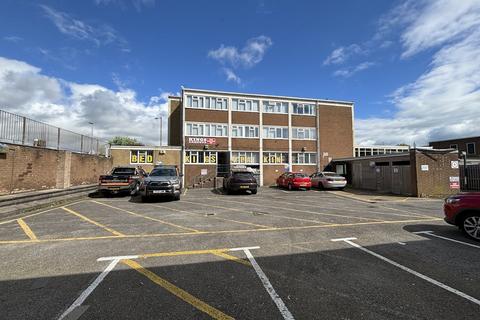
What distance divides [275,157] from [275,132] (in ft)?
9.73

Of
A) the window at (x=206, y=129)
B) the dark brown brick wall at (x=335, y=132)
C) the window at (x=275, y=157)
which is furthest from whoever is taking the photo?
the dark brown brick wall at (x=335, y=132)

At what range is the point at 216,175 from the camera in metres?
27.4

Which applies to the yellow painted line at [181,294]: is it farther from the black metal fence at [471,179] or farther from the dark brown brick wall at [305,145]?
the dark brown brick wall at [305,145]

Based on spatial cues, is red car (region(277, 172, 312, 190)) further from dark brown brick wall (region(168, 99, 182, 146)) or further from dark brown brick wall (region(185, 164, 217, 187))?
dark brown brick wall (region(168, 99, 182, 146))

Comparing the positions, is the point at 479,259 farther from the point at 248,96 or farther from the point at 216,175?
the point at 248,96

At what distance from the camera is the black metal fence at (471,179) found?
20.4 meters

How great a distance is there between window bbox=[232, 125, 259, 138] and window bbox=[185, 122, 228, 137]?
41.8 inches

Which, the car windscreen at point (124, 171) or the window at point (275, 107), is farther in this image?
the window at point (275, 107)

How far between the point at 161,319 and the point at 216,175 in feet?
80.5

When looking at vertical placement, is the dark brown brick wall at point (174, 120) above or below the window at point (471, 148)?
above

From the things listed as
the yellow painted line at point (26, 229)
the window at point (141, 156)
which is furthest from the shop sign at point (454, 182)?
the window at point (141, 156)

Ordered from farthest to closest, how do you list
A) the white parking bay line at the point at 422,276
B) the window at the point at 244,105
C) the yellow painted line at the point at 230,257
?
the window at the point at 244,105 < the yellow painted line at the point at 230,257 < the white parking bay line at the point at 422,276

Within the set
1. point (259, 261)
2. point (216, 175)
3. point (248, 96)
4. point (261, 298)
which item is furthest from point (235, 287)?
point (248, 96)

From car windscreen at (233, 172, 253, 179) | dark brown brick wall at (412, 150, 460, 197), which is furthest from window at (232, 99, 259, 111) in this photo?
dark brown brick wall at (412, 150, 460, 197)
